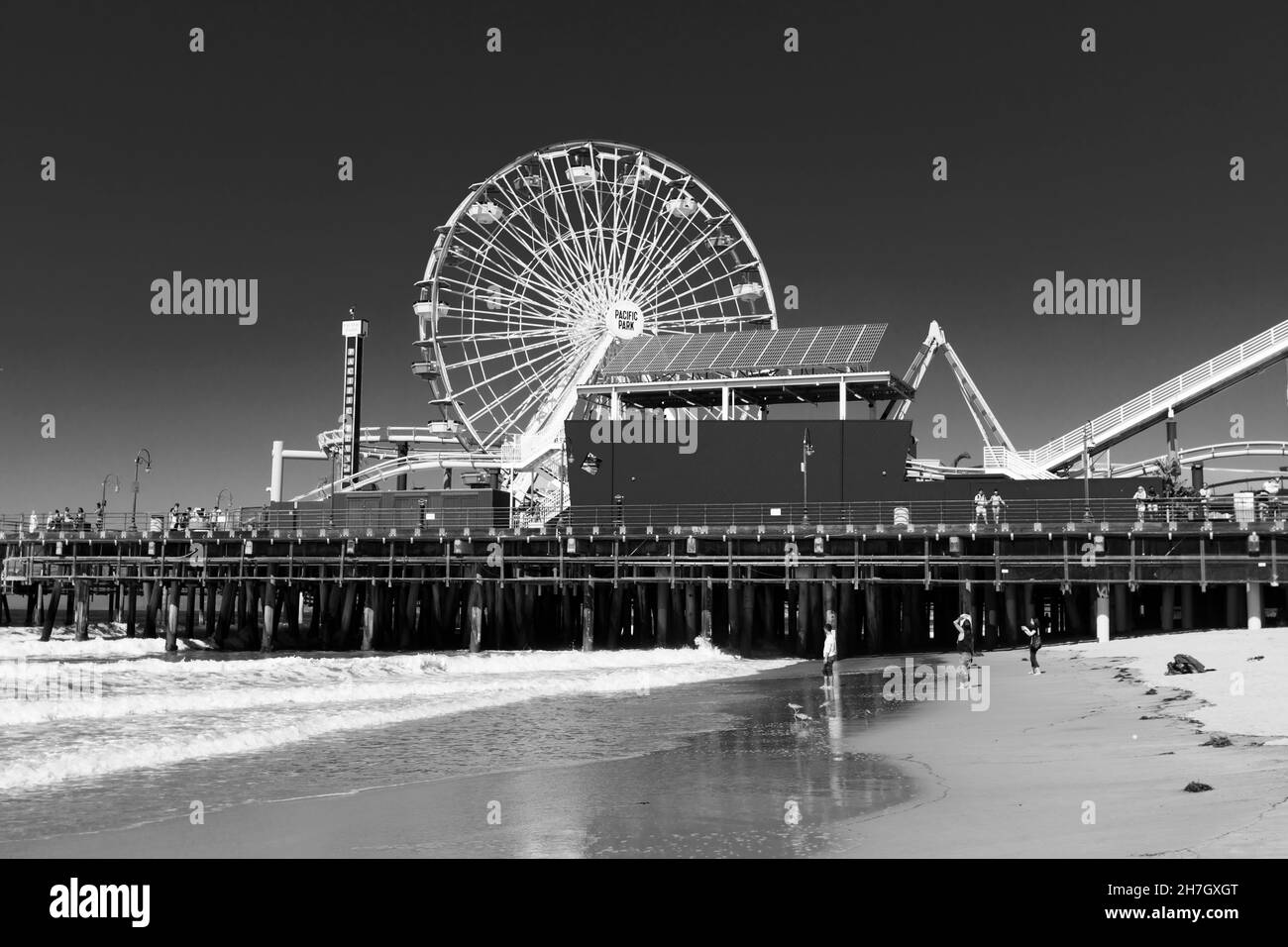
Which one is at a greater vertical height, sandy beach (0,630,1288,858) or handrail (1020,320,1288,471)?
handrail (1020,320,1288,471)

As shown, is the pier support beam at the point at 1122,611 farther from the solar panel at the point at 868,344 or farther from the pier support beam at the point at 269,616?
the pier support beam at the point at 269,616

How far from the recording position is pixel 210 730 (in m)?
17.5

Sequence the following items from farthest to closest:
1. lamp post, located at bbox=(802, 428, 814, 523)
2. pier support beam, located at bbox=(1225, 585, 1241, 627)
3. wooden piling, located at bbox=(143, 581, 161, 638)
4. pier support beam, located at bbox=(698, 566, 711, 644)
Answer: wooden piling, located at bbox=(143, 581, 161, 638)
lamp post, located at bbox=(802, 428, 814, 523)
pier support beam, located at bbox=(698, 566, 711, 644)
pier support beam, located at bbox=(1225, 585, 1241, 627)

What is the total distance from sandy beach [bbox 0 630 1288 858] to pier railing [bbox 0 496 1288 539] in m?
22.0

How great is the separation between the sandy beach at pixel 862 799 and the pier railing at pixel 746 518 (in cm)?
2203

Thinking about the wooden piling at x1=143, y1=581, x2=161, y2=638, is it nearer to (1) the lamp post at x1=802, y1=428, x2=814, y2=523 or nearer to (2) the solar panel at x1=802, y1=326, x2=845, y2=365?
(1) the lamp post at x1=802, y1=428, x2=814, y2=523

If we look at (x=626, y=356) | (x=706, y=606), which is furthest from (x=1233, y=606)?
(x=626, y=356)

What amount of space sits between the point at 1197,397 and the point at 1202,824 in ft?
149

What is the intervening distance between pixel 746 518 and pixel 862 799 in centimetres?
3628

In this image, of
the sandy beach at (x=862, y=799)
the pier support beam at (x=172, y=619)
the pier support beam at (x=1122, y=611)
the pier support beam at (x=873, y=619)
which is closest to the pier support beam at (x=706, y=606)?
the pier support beam at (x=873, y=619)

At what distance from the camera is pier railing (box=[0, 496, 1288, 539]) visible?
38281 millimetres

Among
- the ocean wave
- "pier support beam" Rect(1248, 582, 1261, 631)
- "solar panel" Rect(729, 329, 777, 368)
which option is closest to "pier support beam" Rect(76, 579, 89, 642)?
the ocean wave
